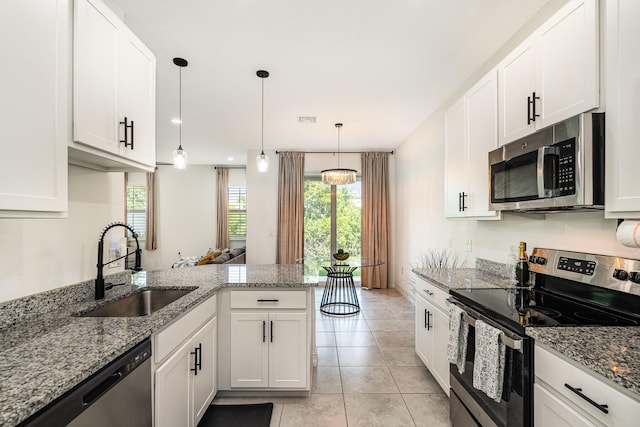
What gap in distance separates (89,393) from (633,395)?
1.68m

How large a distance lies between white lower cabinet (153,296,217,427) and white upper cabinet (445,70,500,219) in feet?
6.90

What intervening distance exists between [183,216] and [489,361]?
725 centimetres

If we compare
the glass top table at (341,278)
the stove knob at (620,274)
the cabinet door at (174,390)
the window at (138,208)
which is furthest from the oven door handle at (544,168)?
the window at (138,208)

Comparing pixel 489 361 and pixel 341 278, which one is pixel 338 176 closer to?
pixel 341 278

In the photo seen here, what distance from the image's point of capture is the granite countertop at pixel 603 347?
0.92 m

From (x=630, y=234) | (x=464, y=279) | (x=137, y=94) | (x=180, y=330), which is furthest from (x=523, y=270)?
(x=137, y=94)

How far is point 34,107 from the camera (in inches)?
42.9

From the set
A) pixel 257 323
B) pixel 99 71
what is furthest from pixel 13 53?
pixel 257 323

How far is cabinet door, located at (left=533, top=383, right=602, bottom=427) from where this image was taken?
1046mm

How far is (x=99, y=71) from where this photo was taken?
1414 millimetres

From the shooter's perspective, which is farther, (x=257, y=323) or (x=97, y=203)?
(x=257, y=323)

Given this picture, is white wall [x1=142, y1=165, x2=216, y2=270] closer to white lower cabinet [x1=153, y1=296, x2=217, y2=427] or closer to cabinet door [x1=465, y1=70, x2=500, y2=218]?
white lower cabinet [x1=153, y1=296, x2=217, y2=427]

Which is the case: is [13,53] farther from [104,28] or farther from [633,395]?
[633,395]

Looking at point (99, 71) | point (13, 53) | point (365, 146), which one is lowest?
point (13, 53)
